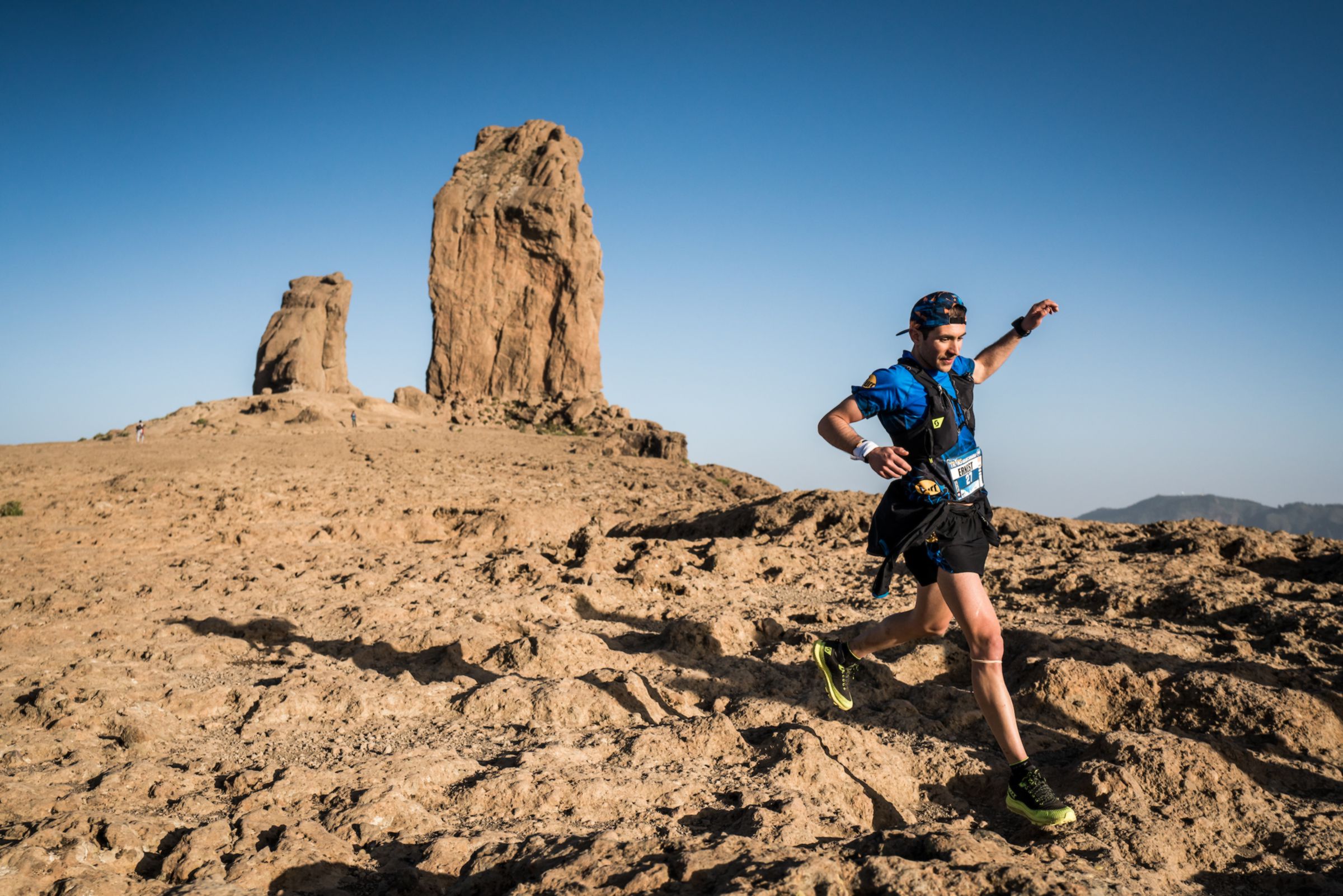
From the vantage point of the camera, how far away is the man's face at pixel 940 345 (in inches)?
123

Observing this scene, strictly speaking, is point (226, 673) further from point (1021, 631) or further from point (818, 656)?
point (1021, 631)

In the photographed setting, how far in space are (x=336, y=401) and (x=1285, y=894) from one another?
1030 inches

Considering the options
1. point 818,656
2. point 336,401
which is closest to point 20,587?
point 818,656

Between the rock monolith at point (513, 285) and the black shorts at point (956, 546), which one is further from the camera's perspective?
the rock monolith at point (513, 285)

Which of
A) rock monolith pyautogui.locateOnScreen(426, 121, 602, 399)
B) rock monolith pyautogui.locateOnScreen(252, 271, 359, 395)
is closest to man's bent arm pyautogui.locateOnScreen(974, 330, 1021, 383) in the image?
rock monolith pyautogui.locateOnScreen(426, 121, 602, 399)

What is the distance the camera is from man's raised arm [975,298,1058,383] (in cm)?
343

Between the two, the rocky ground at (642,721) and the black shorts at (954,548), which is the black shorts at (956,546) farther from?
the rocky ground at (642,721)

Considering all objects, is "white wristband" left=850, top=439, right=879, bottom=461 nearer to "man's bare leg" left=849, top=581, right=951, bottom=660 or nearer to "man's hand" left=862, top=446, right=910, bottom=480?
"man's hand" left=862, top=446, right=910, bottom=480

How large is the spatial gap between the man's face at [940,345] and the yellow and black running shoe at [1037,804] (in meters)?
1.46

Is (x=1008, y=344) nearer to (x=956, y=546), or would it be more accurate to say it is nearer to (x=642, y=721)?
(x=956, y=546)

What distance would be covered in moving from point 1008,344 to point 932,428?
754 millimetres

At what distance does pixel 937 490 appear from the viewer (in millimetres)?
2992

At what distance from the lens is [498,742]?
3.26m

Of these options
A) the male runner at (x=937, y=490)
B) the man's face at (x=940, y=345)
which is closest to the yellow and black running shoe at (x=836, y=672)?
the male runner at (x=937, y=490)
